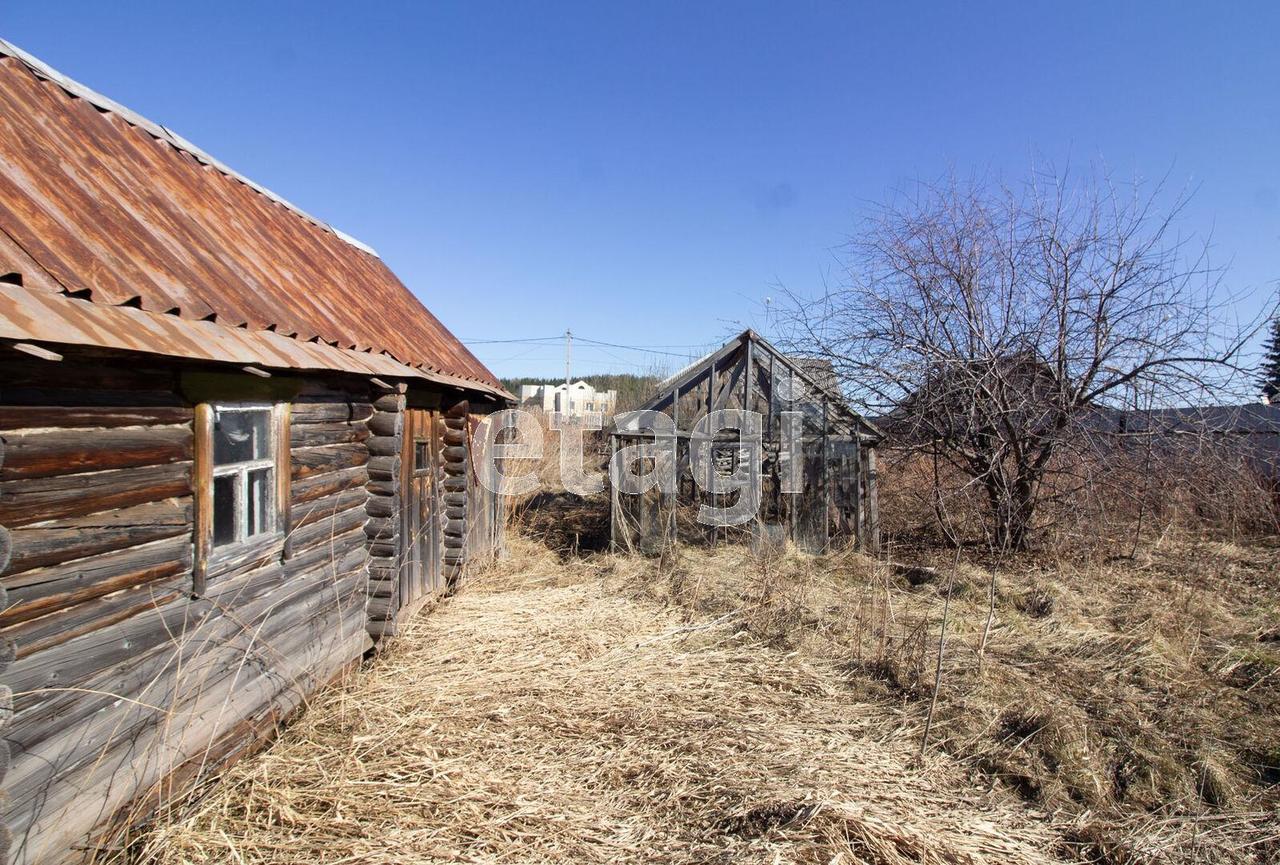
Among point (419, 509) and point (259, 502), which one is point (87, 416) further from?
point (419, 509)

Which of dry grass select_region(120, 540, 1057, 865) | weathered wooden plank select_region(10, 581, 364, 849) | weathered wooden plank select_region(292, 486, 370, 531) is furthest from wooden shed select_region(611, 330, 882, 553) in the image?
weathered wooden plank select_region(10, 581, 364, 849)

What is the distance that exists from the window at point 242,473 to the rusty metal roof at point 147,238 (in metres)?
0.53

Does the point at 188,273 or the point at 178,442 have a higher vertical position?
the point at 188,273

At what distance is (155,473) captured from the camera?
353 cm

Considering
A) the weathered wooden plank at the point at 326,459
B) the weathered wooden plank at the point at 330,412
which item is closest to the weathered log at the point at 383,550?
the weathered wooden plank at the point at 326,459

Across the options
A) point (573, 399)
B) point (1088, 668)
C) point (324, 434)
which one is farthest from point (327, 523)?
point (573, 399)

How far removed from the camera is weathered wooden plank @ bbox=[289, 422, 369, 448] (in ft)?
16.2

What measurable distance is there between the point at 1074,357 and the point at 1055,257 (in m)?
1.32

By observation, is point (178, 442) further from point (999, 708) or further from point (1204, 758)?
point (1204, 758)

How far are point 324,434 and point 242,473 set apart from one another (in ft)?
3.50

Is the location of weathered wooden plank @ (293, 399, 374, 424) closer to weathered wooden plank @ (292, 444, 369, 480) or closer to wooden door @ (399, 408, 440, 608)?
weathered wooden plank @ (292, 444, 369, 480)

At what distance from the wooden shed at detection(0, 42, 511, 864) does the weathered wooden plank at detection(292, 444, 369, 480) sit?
3cm

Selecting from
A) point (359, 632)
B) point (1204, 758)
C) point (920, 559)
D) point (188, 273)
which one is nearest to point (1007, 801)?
point (1204, 758)

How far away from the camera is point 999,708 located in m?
5.07
